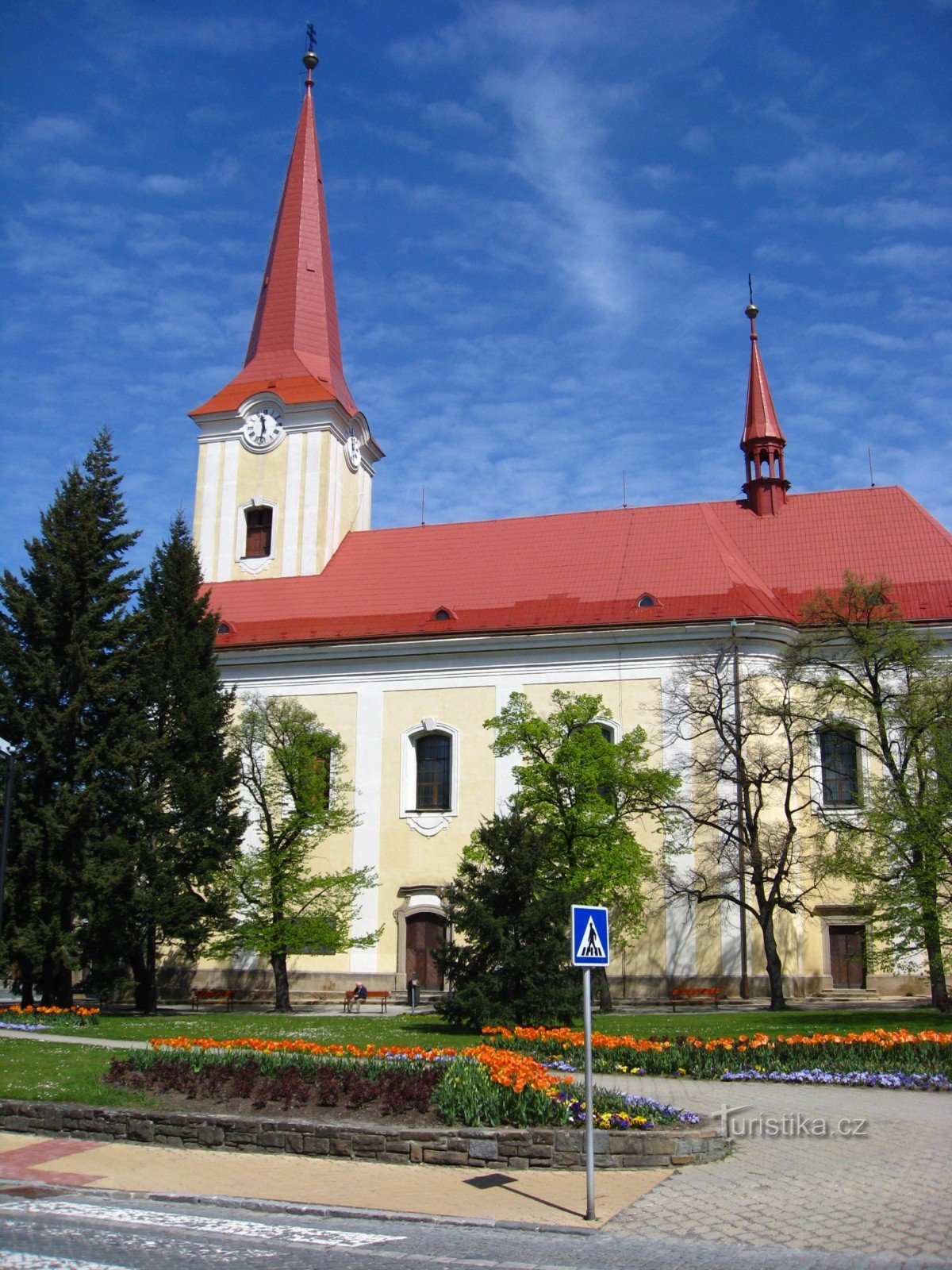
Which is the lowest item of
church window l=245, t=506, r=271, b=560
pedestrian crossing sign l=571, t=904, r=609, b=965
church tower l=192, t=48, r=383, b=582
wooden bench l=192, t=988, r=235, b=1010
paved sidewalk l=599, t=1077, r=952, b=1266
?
wooden bench l=192, t=988, r=235, b=1010

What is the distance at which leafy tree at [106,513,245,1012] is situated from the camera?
25.7 meters

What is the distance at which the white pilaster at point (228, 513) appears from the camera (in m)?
37.8

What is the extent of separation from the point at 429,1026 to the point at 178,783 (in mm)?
9428

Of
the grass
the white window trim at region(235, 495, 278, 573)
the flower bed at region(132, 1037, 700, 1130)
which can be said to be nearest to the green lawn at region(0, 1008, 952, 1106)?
the grass

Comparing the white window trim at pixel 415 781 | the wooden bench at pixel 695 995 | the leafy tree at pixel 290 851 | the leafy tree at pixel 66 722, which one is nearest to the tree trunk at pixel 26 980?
the leafy tree at pixel 66 722

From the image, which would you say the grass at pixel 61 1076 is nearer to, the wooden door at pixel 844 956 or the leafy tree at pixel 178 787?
the leafy tree at pixel 178 787

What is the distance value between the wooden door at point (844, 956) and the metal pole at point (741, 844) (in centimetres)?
302

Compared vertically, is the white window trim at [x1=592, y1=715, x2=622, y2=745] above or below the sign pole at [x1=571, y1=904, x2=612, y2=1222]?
above

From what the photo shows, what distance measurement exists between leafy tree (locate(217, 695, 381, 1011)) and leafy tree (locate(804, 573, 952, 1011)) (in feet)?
40.1

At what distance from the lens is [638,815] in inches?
1127

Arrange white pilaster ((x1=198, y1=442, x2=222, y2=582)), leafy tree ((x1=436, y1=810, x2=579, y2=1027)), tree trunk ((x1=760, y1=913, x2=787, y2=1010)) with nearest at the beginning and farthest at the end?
leafy tree ((x1=436, y1=810, x2=579, y2=1027))
tree trunk ((x1=760, y1=913, x2=787, y2=1010))
white pilaster ((x1=198, y1=442, x2=222, y2=582))

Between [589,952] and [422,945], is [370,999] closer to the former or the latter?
[422,945]

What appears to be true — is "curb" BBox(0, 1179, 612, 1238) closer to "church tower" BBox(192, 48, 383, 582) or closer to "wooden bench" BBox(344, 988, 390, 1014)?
"wooden bench" BBox(344, 988, 390, 1014)

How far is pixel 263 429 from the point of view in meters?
38.3
